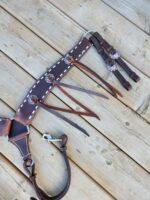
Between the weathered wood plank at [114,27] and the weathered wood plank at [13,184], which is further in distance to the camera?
the weathered wood plank at [114,27]

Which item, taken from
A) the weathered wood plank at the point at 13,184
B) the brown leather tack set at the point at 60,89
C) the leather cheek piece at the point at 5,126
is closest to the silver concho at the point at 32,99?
the brown leather tack set at the point at 60,89

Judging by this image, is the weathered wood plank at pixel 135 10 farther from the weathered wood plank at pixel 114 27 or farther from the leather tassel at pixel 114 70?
the leather tassel at pixel 114 70

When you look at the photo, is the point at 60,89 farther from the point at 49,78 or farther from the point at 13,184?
the point at 13,184

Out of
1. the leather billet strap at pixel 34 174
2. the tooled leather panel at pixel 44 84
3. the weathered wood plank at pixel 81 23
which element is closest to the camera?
the leather billet strap at pixel 34 174

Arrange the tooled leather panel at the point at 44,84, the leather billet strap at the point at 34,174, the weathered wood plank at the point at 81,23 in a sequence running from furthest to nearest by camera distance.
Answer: the weathered wood plank at the point at 81,23 → the tooled leather panel at the point at 44,84 → the leather billet strap at the point at 34,174

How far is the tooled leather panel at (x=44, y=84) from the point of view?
1.32 metres

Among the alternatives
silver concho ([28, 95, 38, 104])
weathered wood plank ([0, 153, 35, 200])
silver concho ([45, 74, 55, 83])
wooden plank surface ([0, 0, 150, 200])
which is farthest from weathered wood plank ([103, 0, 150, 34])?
weathered wood plank ([0, 153, 35, 200])

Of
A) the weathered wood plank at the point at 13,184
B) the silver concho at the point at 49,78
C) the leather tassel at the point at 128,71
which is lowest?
the weathered wood plank at the point at 13,184

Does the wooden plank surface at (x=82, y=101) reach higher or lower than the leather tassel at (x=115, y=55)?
lower

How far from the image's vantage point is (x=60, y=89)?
4.50ft

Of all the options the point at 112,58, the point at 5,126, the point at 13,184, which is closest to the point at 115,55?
the point at 112,58

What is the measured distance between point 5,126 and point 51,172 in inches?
8.7

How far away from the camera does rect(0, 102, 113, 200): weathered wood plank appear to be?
124cm

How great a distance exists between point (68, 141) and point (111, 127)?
0.16 m
